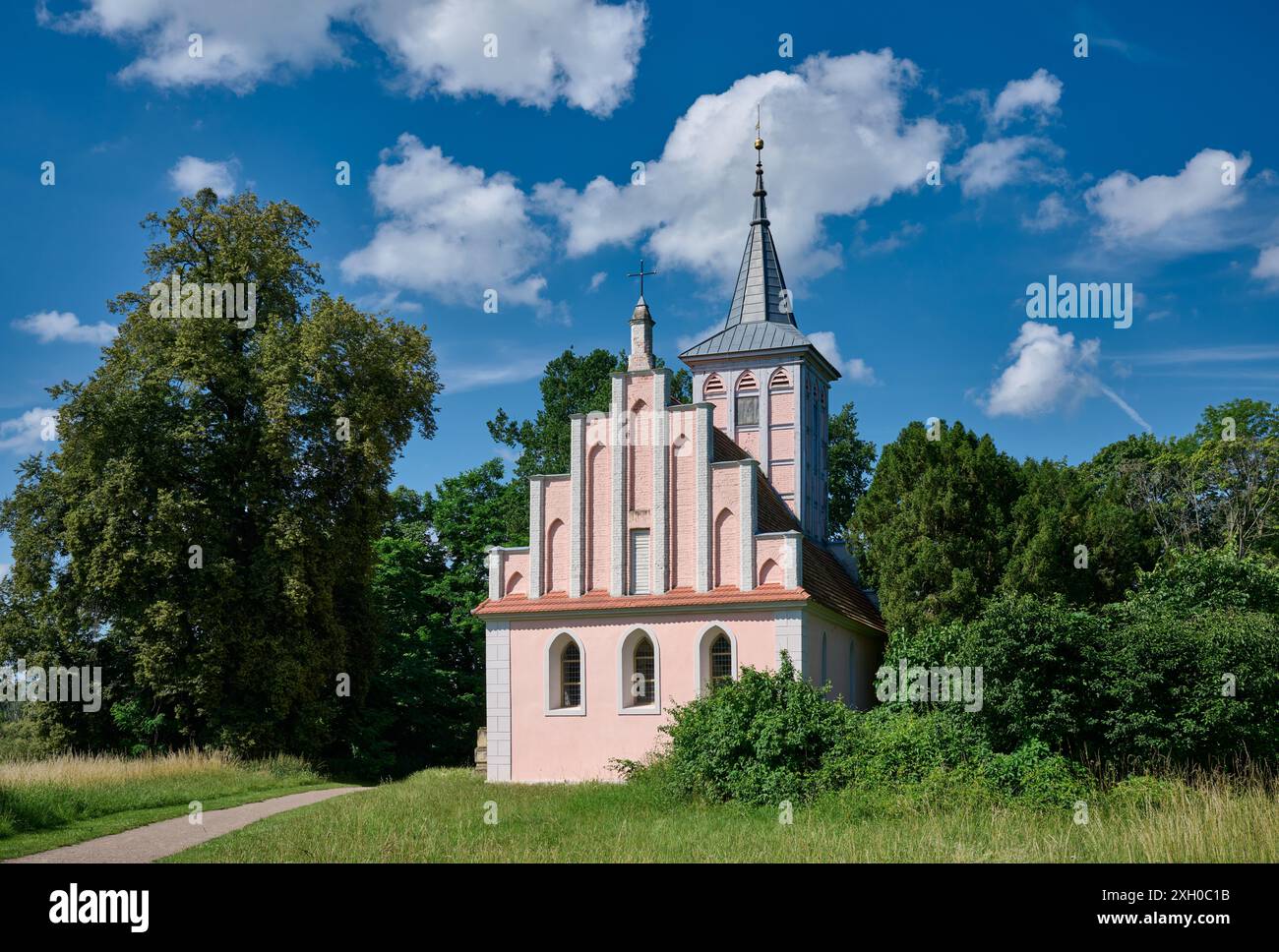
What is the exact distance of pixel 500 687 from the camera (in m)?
27.6

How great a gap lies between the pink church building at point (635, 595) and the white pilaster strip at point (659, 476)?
33 millimetres

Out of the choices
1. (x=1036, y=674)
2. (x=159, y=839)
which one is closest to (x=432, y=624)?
(x=159, y=839)

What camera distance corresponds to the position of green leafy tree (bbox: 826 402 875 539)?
51.5 metres

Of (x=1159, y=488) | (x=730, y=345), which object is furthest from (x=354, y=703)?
(x=1159, y=488)

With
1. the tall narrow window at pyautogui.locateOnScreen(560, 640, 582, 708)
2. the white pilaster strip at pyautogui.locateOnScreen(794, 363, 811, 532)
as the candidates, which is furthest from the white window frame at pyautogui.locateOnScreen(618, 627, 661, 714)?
the white pilaster strip at pyautogui.locateOnScreen(794, 363, 811, 532)

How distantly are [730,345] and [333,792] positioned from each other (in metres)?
19.4

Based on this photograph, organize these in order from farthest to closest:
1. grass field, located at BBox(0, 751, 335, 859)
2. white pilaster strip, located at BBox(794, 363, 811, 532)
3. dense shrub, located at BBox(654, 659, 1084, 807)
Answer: white pilaster strip, located at BBox(794, 363, 811, 532), dense shrub, located at BBox(654, 659, 1084, 807), grass field, located at BBox(0, 751, 335, 859)

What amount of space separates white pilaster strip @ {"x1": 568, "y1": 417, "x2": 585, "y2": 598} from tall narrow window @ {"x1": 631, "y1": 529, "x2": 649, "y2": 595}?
1.20 m

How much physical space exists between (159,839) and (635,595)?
13.4 meters

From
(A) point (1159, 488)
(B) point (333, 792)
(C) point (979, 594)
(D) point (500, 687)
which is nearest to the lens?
(B) point (333, 792)

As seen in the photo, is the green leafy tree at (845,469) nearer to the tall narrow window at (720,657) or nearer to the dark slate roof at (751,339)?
the dark slate roof at (751,339)

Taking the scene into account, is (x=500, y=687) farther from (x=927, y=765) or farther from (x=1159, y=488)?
(x=1159, y=488)

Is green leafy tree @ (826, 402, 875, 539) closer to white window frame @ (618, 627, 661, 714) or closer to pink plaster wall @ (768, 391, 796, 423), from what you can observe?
pink plaster wall @ (768, 391, 796, 423)
